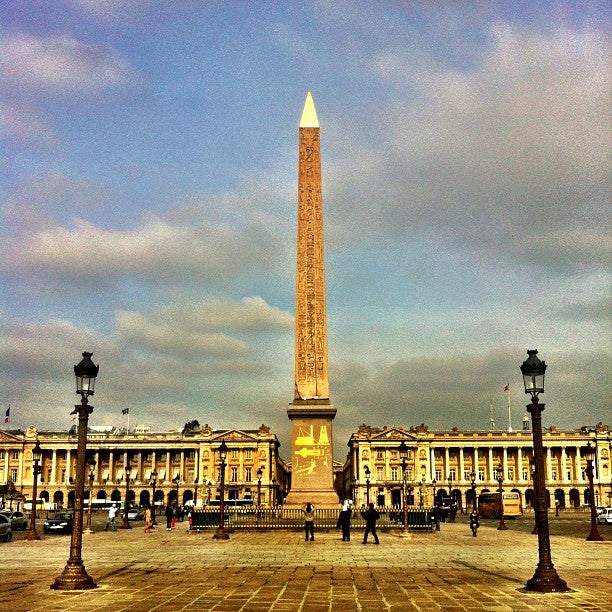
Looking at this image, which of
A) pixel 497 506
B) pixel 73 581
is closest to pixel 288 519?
pixel 73 581

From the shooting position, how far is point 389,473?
4759 inches

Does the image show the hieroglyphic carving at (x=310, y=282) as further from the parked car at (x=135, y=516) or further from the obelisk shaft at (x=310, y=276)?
the parked car at (x=135, y=516)

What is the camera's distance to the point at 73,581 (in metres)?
14.6

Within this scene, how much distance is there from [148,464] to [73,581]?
115m

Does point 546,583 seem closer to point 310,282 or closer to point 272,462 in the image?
point 310,282

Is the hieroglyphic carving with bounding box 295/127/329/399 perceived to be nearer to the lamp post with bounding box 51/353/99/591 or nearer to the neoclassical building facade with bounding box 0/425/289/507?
the lamp post with bounding box 51/353/99/591

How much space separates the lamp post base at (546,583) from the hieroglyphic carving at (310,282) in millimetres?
20659

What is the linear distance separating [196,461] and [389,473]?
29070 millimetres

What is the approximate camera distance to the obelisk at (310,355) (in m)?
34.1

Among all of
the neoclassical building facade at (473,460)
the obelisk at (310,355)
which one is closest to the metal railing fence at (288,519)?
the obelisk at (310,355)

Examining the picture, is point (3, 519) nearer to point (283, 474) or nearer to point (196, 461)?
point (196, 461)

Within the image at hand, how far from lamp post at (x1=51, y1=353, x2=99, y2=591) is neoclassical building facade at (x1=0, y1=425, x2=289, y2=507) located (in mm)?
105638

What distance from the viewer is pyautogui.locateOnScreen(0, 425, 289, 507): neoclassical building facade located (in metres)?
121

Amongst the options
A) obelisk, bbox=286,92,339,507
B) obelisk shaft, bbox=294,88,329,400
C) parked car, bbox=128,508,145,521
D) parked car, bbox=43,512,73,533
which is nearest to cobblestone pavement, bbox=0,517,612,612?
obelisk, bbox=286,92,339,507
